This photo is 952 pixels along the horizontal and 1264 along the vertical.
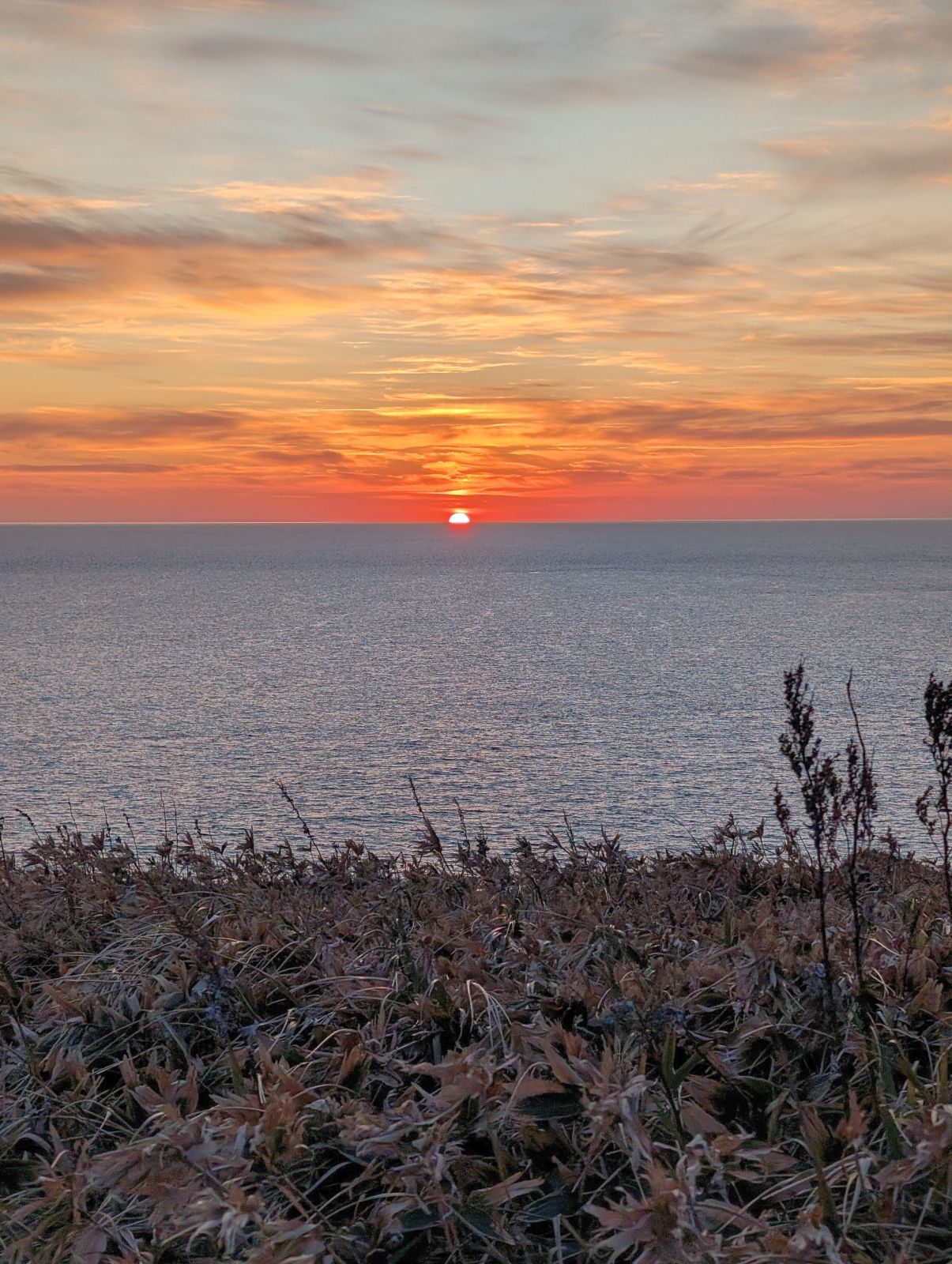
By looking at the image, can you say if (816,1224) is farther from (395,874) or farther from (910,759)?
(910,759)

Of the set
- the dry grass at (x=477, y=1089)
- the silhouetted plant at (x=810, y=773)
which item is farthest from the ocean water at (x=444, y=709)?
the silhouetted plant at (x=810, y=773)

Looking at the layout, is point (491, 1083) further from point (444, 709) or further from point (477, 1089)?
point (444, 709)

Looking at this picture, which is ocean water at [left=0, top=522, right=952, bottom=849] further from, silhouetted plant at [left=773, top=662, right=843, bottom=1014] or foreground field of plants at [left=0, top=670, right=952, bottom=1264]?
silhouetted plant at [left=773, top=662, right=843, bottom=1014]

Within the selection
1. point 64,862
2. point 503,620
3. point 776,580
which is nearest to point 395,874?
point 64,862

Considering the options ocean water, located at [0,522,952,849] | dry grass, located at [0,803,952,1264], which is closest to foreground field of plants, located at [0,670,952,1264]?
dry grass, located at [0,803,952,1264]

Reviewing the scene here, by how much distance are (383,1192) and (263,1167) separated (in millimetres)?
428

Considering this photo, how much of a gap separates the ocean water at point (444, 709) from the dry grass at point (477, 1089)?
19495mm

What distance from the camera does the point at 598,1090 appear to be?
3658 millimetres

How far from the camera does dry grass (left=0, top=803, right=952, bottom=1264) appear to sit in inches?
134

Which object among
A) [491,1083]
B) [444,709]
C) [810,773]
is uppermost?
[810,773]

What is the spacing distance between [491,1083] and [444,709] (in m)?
45.3

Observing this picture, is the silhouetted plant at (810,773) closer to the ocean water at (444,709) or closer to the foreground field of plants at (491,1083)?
the foreground field of plants at (491,1083)

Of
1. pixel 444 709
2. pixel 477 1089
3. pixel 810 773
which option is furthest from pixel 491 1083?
pixel 444 709

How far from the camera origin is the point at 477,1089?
3795mm
